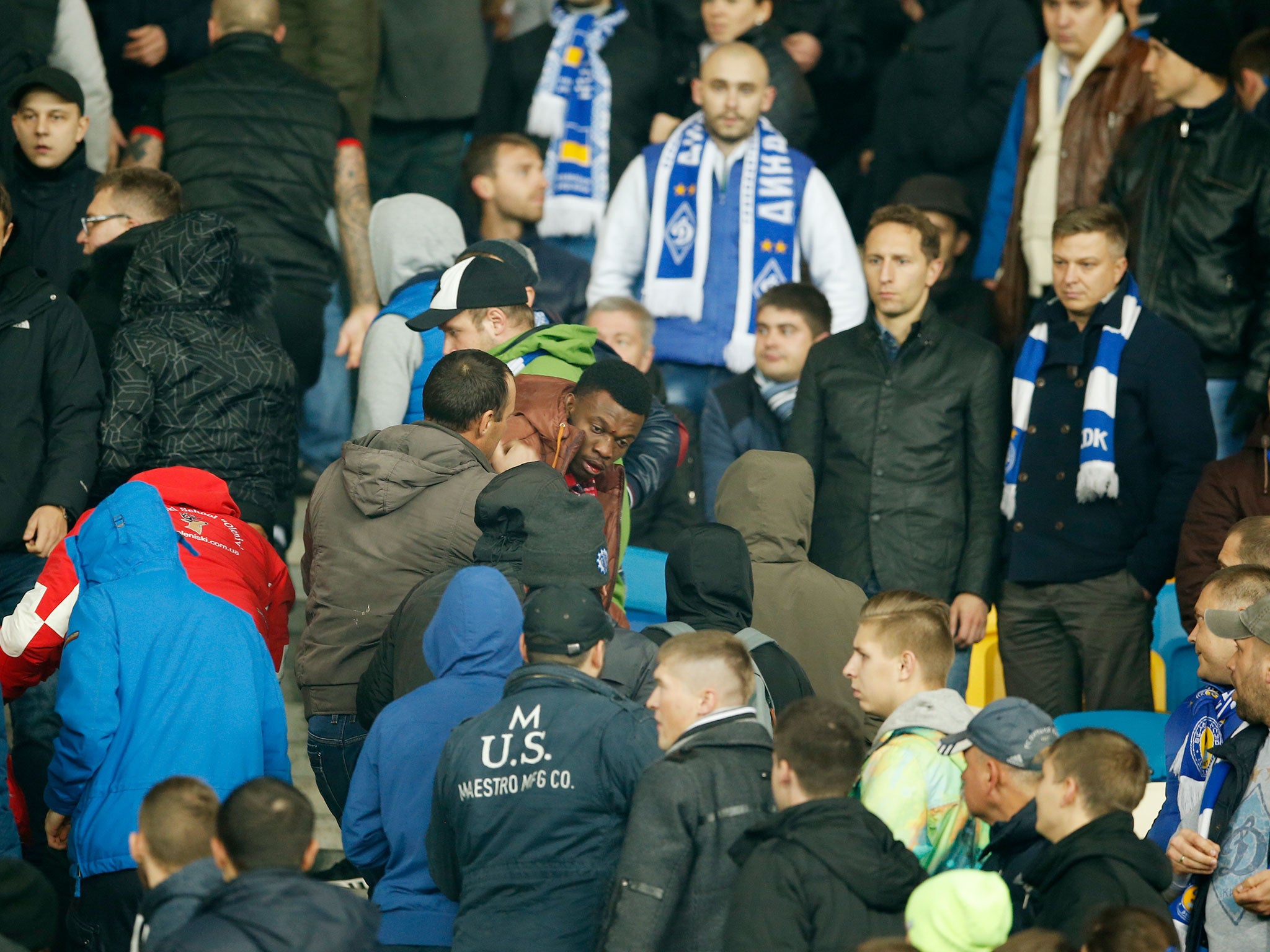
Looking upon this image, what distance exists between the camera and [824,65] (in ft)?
32.4

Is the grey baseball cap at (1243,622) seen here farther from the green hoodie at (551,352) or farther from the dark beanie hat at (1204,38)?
the dark beanie hat at (1204,38)

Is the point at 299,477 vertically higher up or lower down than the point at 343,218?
lower down

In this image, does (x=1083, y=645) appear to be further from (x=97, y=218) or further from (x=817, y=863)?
(x=97, y=218)

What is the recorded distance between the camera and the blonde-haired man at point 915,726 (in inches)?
164

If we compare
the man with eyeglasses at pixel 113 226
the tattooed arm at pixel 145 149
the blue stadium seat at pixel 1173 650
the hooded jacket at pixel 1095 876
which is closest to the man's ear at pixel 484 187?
the tattooed arm at pixel 145 149

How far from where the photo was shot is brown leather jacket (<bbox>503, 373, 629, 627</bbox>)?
527 cm

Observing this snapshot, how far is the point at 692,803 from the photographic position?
3.90 metres

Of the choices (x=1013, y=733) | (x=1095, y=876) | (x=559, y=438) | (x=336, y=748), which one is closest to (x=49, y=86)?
(x=559, y=438)

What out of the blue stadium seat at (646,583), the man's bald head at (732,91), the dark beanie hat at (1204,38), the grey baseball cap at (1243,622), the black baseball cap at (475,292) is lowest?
the blue stadium seat at (646,583)

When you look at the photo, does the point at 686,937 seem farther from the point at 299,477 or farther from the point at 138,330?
the point at 299,477

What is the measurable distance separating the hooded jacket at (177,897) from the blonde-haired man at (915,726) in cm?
158

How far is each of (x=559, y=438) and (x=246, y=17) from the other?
3370 mm

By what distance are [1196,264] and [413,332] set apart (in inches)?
131

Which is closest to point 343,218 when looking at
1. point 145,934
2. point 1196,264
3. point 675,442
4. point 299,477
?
point 299,477
